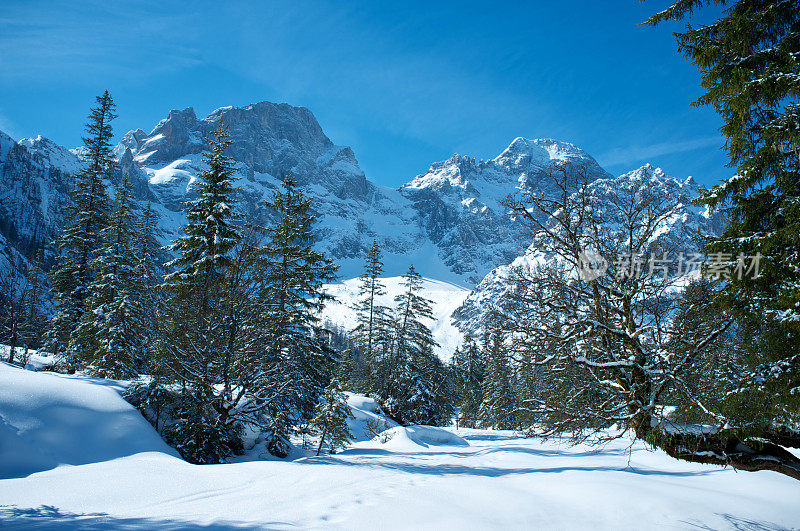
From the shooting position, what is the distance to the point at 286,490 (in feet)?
22.6

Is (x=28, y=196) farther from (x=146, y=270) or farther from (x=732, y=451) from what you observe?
(x=732, y=451)

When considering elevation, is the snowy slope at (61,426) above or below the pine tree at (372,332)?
below

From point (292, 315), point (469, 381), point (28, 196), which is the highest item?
point (28, 196)

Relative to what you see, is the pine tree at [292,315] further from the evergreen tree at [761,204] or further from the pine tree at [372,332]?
the evergreen tree at [761,204]

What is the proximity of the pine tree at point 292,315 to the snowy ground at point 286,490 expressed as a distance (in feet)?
12.6

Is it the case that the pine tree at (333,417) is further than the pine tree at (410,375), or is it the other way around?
the pine tree at (410,375)

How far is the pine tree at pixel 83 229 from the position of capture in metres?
22.8

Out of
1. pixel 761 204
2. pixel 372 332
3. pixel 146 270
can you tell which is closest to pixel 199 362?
pixel 761 204

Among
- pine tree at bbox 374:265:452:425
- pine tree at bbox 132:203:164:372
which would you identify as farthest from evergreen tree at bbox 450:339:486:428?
pine tree at bbox 132:203:164:372

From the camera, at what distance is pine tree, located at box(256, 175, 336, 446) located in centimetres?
1348

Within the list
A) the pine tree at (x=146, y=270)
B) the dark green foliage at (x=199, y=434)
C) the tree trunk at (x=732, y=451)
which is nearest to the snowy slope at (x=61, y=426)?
the dark green foliage at (x=199, y=434)

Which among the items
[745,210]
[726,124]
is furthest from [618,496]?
[726,124]

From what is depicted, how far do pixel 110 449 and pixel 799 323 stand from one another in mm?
13246

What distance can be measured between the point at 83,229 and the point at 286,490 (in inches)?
937
